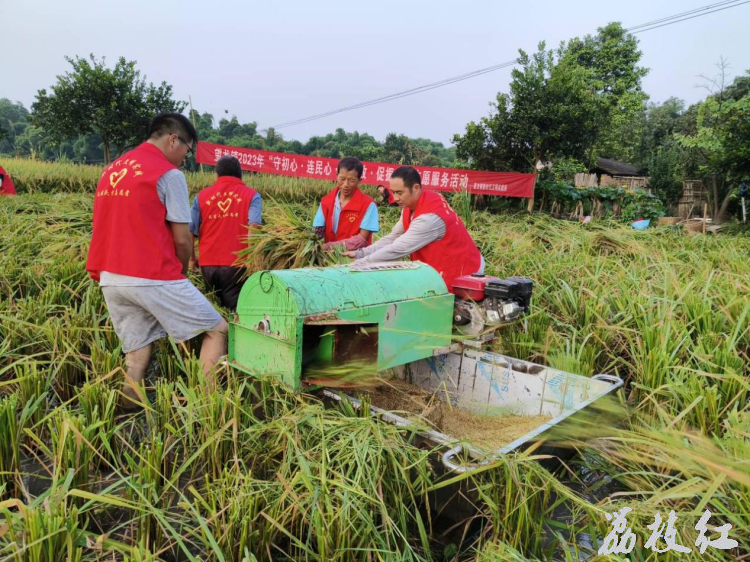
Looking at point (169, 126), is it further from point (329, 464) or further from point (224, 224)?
point (329, 464)

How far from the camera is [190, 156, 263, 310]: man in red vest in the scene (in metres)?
3.35

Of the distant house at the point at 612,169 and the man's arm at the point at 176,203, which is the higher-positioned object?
the distant house at the point at 612,169

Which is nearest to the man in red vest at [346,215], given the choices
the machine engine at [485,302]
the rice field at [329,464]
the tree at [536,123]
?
the rice field at [329,464]

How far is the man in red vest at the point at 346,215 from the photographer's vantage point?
3.79 meters

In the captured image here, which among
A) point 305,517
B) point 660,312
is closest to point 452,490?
point 305,517

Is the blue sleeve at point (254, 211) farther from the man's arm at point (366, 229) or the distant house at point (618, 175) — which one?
the distant house at point (618, 175)

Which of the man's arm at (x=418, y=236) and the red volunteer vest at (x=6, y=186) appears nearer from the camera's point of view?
the man's arm at (x=418, y=236)

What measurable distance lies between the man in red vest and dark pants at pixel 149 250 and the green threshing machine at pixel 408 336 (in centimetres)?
33

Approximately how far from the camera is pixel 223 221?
335cm

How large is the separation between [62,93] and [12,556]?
1838cm

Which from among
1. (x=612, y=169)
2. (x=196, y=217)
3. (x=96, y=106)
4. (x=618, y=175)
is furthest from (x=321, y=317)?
(x=612, y=169)

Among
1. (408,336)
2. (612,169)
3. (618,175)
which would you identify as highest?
(612,169)

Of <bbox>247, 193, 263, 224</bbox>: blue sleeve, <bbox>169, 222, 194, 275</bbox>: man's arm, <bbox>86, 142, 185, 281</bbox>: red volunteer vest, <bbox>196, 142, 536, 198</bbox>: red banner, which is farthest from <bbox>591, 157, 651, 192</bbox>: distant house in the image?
<bbox>86, 142, 185, 281</bbox>: red volunteer vest

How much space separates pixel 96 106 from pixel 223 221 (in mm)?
16437
